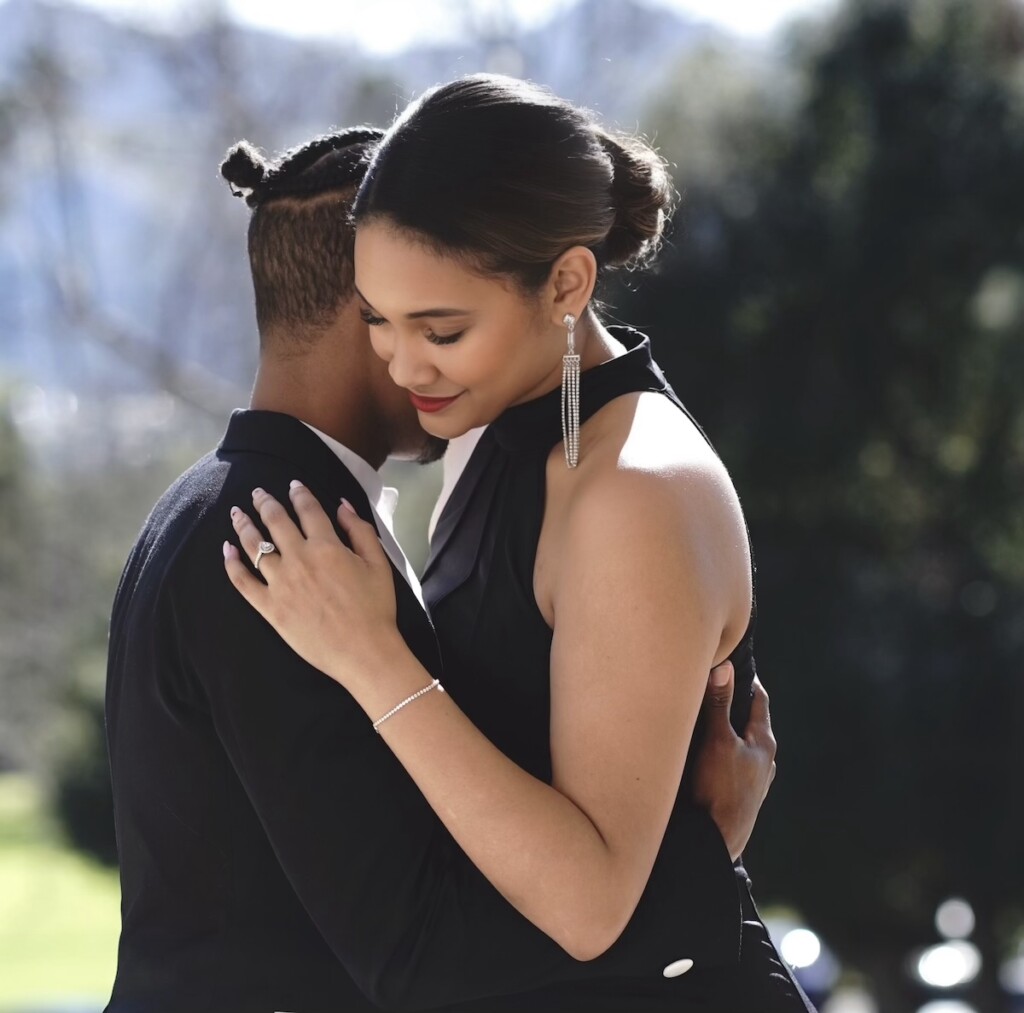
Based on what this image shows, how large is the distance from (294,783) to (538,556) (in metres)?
0.37

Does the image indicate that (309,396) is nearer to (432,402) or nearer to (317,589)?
(432,402)

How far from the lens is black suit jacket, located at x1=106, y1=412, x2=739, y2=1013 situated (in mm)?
1656

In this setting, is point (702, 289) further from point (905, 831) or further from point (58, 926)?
point (58, 926)

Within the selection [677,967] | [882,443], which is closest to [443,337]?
[677,967]

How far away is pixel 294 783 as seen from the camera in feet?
5.42

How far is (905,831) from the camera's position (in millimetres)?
8609

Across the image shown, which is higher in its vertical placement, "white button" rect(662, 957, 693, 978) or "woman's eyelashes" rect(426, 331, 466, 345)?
"woman's eyelashes" rect(426, 331, 466, 345)

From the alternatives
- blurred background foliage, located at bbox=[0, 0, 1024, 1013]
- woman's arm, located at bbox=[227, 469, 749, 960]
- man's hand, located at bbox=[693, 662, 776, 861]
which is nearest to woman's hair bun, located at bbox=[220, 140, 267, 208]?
woman's arm, located at bbox=[227, 469, 749, 960]

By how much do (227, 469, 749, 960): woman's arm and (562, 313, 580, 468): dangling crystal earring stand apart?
10 cm

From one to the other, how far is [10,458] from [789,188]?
9327 millimetres

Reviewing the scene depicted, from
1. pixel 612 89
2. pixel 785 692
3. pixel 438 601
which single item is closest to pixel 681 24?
pixel 612 89

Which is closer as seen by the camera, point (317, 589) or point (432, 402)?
point (317, 589)

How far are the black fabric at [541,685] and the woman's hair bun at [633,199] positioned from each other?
0.45 feet

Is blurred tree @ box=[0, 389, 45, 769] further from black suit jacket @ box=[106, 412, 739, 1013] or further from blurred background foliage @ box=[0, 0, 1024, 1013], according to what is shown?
black suit jacket @ box=[106, 412, 739, 1013]
